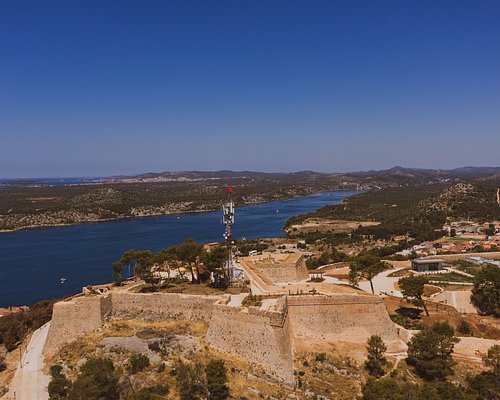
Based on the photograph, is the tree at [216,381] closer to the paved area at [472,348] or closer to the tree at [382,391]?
the tree at [382,391]

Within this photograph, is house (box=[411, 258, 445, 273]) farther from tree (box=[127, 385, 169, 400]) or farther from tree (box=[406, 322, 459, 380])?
tree (box=[127, 385, 169, 400])

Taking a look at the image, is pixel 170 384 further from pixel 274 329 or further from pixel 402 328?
pixel 402 328

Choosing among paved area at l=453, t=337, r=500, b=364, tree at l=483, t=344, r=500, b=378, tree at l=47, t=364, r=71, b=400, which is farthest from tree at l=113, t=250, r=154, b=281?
tree at l=483, t=344, r=500, b=378

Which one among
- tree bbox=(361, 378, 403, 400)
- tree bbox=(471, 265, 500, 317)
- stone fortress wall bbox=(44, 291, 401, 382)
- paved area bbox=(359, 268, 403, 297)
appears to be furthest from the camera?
paved area bbox=(359, 268, 403, 297)

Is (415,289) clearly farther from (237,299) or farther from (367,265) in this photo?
(237,299)

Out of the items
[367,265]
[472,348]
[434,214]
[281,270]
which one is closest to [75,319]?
[281,270]

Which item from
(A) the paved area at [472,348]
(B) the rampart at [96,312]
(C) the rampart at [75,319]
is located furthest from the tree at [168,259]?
(A) the paved area at [472,348]

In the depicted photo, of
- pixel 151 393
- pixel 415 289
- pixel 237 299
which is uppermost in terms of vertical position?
pixel 237 299
